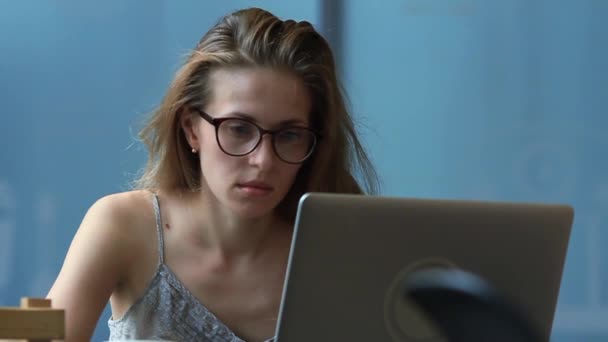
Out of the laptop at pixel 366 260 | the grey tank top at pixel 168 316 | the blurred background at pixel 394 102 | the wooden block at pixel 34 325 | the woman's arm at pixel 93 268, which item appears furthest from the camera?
the blurred background at pixel 394 102

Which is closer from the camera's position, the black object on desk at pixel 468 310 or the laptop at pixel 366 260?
the black object on desk at pixel 468 310

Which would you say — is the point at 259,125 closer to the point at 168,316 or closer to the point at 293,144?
the point at 293,144

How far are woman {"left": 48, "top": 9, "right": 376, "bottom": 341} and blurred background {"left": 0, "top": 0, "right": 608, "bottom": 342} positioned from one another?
0.96m

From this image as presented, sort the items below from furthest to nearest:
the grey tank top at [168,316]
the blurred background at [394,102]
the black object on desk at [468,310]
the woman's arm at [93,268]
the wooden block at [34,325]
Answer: the blurred background at [394,102] < the grey tank top at [168,316] < the woman's arm at [93,268] < the wooden block at [34,325] < the black object on desk at [468,310]

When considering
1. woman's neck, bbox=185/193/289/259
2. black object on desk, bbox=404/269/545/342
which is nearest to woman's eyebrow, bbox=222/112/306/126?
woman's neck, bbox=185/193/289/259

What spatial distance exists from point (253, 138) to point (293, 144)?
0.25 feet

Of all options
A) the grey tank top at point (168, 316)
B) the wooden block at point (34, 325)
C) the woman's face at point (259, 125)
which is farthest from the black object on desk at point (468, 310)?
the grey tank top at point (168, 316)

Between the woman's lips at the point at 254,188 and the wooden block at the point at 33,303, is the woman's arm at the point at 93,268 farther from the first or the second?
the wooden block at the point at 33,303

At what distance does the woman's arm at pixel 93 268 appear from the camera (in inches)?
66.5

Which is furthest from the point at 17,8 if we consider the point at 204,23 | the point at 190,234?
the point at 190,234

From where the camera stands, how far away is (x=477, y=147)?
117 inches

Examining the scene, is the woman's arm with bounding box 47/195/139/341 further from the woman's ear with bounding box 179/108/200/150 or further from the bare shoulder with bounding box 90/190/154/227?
the woman's ear with bounding box 179/108/200/150

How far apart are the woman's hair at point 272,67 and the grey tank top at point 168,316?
0.49ft

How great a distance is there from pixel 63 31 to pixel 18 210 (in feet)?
1.72
